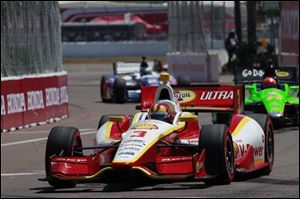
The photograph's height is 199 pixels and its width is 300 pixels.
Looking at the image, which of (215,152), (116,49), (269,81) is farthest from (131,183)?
(116,49)

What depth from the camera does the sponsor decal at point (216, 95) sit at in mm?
9977

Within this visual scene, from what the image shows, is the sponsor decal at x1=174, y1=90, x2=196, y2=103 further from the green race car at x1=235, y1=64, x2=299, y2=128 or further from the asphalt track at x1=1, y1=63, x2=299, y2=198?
the green race car at x1=235, y1=64, x2=299, y2=128

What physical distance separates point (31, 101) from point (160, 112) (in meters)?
11.5

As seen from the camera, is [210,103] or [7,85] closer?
[210,103]

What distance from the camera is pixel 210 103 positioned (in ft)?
33.4

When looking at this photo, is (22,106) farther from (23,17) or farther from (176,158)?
(176,158)

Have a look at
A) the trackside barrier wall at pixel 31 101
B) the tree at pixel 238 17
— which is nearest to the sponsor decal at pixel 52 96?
the trackside barrier wall at pixel 31 101

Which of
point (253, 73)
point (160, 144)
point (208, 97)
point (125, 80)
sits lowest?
point (125, 80)

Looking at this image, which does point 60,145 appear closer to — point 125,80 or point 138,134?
point 138,134

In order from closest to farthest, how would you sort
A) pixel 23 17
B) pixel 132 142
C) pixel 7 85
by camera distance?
pixel 132 142
pixel 7 85
pixel 23 17

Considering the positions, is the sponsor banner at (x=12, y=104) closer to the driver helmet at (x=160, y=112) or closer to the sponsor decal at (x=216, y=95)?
the driver helmet at (x=160, y=112)

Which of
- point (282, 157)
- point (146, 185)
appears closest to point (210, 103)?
point (146, 185)

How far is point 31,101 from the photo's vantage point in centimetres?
2133

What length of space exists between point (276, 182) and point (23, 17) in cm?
1187
